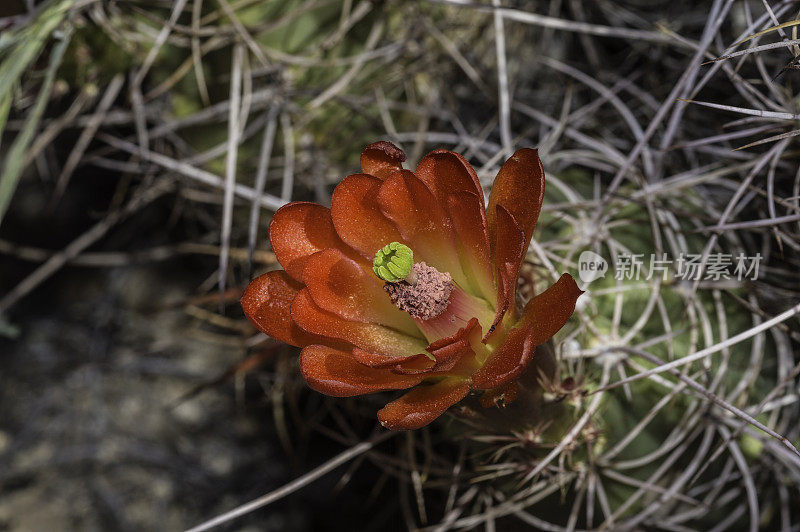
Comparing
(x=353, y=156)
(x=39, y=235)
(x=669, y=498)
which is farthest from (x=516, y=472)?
(x=39, y=235)

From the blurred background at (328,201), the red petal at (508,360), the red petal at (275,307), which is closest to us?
the red petal at (508,360)

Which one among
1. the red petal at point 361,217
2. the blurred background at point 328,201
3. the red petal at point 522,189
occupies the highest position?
the red petal at point 522,189

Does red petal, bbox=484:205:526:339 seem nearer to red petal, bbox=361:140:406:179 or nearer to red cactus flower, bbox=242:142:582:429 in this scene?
red cactus flower, bbox=242:142:582:429

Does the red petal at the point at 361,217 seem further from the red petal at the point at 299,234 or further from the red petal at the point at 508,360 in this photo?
the red petal at the point at 508,360

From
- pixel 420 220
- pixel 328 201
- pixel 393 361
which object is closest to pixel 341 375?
pixel 393 361

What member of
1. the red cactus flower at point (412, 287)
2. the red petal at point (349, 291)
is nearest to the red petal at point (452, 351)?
the red cactus flower at point (412, 287)

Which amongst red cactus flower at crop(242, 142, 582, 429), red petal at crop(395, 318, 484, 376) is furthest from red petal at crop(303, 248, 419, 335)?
red petal at crop(395, 318, 484, 376)

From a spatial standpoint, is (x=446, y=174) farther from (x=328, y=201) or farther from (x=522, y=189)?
(x=328, y=201)
